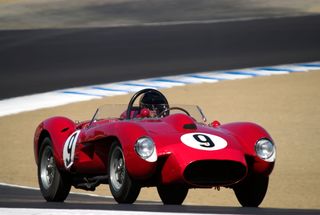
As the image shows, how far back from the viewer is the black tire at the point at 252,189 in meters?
9.57

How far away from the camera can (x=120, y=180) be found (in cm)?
934

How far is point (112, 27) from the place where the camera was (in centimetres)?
2802

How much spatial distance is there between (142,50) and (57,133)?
45.3 ft

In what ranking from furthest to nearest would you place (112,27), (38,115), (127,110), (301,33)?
(112,27), (301,33), (38,115), (127,110)

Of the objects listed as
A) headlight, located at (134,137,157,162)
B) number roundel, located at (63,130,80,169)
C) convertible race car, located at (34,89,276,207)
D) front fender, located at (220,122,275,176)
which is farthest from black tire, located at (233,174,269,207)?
number roundel, located at (63,130,80,169)

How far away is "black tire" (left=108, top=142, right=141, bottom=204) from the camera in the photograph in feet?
29.9

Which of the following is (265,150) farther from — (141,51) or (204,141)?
(141,51)

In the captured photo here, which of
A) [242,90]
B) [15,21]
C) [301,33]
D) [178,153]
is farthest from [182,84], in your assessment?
[178,153]

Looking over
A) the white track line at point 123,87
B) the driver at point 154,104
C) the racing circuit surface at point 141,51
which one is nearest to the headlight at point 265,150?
the driver at point 154,104

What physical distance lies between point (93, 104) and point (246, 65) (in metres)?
5.15

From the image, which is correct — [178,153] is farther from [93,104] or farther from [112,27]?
[112,27]

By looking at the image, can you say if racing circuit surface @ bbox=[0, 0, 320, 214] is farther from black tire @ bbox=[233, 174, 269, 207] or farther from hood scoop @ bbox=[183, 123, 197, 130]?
hood scoop @ bbox=[183, 123, 197, 130]

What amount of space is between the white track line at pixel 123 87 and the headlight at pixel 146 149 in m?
9.79

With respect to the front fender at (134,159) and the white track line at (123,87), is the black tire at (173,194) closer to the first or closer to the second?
the front fender at (134,159)
